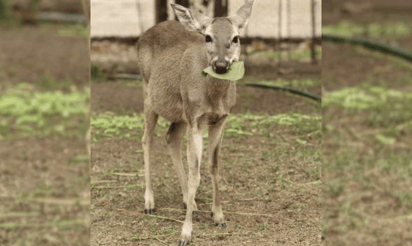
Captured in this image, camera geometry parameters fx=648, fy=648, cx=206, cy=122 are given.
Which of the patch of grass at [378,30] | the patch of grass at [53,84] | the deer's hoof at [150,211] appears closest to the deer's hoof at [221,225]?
the deer's hoof at [150,211]

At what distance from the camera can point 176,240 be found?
2.20m

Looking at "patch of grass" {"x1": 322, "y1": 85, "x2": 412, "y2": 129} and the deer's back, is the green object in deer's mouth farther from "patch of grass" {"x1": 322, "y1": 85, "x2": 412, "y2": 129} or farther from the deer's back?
"patch of grass" {"x1": 322, "y1": 85, "x2": 412, "y2": 129}

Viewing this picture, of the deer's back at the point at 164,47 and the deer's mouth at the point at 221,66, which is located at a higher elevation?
the deer's mouth at the point at 221,66

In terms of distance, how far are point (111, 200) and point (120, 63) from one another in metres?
0.56

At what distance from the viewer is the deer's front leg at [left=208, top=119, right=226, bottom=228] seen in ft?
7.32

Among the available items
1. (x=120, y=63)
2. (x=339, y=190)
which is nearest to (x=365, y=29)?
(x=339, y=190)

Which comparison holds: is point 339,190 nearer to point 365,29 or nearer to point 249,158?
point 249,158

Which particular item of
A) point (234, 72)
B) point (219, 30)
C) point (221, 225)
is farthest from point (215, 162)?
point (219, 30)

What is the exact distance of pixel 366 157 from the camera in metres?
6.41

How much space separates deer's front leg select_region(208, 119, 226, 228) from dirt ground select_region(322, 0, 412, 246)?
1.13 metres

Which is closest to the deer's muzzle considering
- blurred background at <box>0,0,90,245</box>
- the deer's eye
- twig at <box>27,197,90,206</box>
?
the deer's eye

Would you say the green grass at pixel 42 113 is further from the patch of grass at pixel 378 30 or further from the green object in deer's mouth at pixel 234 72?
the green object in deer's mouth at pixel 234 72

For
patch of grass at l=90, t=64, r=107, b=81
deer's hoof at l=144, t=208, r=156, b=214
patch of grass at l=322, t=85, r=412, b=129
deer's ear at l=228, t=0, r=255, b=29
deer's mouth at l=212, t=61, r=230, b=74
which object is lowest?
patch of grass at l=322, t=85, r=412, b=129

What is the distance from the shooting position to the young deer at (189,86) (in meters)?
2.14
